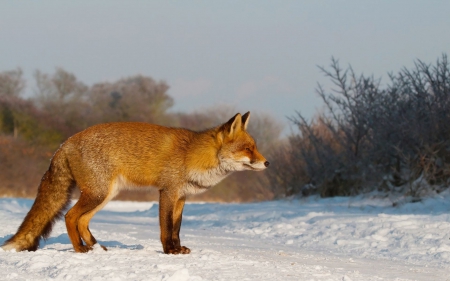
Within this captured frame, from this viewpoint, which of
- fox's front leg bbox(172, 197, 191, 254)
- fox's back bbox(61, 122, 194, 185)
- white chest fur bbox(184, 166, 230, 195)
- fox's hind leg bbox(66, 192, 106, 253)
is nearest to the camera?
fox's hind leg bbox(66, 192, 106, 253)

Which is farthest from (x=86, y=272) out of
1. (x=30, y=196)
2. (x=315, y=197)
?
(x=30, y=196)

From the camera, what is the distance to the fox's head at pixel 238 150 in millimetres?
8016

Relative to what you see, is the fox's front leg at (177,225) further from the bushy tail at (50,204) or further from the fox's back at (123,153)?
the bushy tail at (50,204)

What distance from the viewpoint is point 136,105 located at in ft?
147

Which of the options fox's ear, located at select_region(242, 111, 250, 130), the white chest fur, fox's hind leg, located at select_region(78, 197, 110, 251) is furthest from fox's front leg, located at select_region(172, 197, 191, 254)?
fox's ear, located at select_region(242, 111, 250, 130)

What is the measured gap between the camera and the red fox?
24.8 ft

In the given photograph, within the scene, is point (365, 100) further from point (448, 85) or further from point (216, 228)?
point (216, 228)

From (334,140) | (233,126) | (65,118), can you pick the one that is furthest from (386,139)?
(65,118)

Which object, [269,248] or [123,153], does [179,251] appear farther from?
[269,248]

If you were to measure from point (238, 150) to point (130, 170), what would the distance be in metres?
1.47

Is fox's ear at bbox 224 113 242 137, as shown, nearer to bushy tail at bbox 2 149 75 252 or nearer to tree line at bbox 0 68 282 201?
bushy tail at bbox 2 149 75 252

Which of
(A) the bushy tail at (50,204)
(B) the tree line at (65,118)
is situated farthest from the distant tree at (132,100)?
(A) the bushy tail at (50,204)

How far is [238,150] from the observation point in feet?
26.5

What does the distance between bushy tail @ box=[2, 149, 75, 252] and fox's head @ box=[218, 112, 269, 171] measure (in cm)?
208
